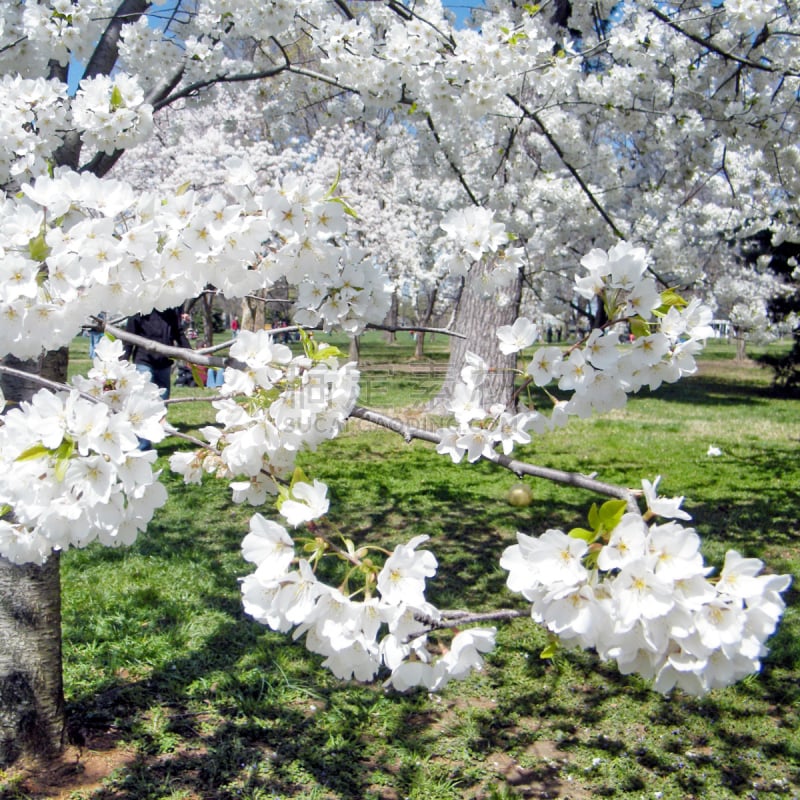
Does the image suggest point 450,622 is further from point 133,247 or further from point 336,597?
point 133,247

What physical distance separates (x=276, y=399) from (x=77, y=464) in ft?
1.39

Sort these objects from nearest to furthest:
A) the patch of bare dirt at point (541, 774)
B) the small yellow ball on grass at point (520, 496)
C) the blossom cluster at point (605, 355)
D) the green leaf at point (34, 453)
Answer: the green leaf at point (34, 453), the blossom cluster at point (605, 355), the patch of bare dirt at point (541, 774), the small yellow ball on grass at point (520, 496)

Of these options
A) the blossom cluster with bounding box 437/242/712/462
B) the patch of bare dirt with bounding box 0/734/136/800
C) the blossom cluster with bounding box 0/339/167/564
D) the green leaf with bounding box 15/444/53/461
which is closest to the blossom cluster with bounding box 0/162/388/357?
the blossom cluster with bounding box 0/339/167/564

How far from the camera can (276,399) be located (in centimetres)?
160

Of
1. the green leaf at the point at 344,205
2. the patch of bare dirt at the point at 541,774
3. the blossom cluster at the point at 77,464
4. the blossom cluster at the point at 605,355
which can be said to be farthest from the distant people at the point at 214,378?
the blossom cluster at the point at 77,464

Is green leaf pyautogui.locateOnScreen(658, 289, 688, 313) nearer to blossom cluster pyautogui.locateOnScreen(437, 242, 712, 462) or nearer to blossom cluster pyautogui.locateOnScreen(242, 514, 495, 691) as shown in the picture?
blossom cluster pyautogui.locateOnScreen(437, 242, 712, 462)

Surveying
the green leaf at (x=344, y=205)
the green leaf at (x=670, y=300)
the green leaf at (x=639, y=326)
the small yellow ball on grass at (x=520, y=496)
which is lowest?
the small yellow ball on grass at (x=520, y=496)

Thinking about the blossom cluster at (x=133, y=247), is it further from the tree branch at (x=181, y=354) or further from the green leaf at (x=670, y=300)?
the green leaf at (x=670, y=300)

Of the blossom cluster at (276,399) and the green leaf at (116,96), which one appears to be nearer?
the blossom cluster at (276,399)

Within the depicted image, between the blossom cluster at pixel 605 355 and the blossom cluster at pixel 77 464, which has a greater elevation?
the blossom cluster at pixel 605 355

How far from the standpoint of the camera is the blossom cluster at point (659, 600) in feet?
3.77

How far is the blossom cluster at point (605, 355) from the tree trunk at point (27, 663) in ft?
5.00

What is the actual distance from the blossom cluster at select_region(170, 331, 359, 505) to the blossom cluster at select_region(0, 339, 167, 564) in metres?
0.17

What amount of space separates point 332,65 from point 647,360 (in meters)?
2.46
